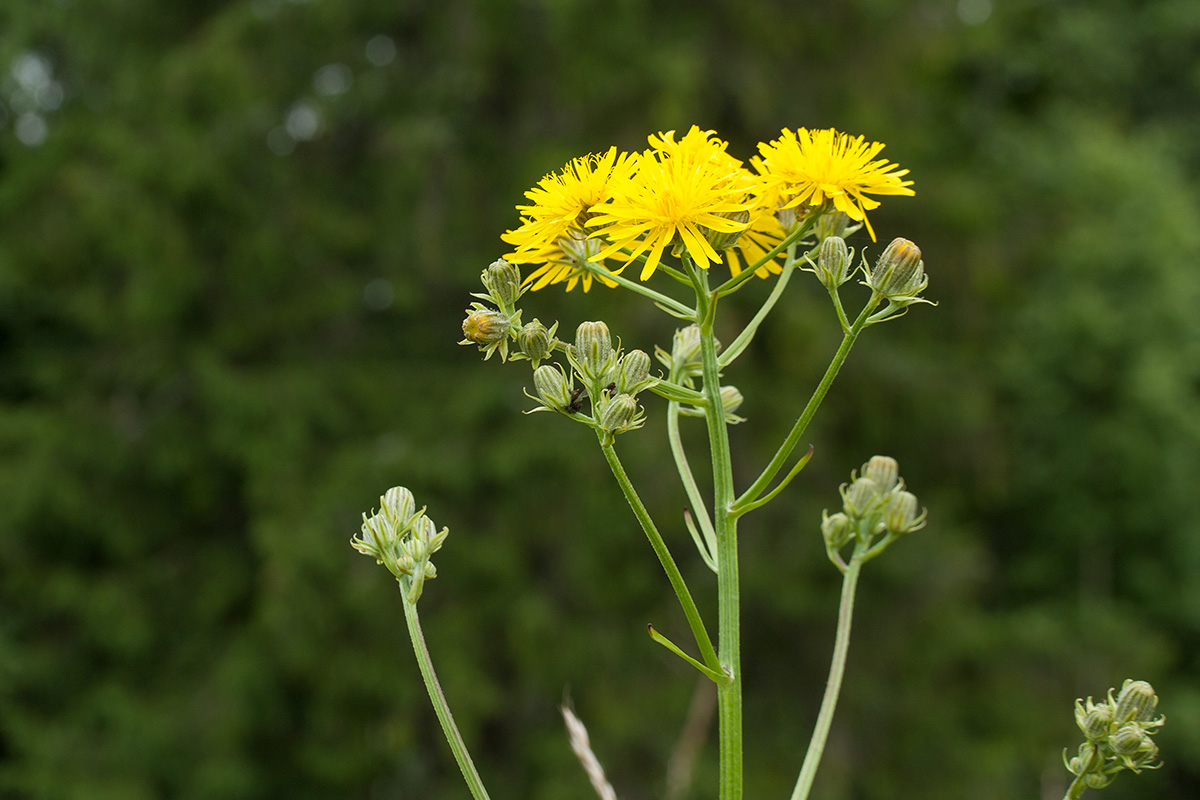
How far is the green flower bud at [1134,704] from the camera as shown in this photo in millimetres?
1318

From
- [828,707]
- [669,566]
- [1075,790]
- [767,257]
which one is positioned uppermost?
[767,257]

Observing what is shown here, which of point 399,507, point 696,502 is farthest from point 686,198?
point 399,507

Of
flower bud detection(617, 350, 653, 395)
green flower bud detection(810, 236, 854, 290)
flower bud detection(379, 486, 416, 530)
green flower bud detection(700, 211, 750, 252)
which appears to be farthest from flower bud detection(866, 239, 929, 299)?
flower bud detection(379, 486, 416, 530)

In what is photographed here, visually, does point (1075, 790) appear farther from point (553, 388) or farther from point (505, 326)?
point (505, 326)

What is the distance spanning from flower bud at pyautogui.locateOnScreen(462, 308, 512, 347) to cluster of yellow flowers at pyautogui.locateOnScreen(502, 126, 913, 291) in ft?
0.24

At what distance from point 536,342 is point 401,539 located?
33 cm

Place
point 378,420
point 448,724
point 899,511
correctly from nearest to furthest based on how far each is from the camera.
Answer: point 448,724
point 899,511
point 378,420

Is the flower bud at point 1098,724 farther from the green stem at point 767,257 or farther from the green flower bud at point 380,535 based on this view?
the green flower bud at point 380,535

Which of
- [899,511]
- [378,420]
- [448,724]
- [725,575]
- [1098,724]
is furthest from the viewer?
[378,420]

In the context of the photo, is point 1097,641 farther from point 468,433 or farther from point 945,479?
point 468,433

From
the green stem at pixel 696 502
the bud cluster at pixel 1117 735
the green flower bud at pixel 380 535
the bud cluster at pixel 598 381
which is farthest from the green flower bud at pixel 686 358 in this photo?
the bud cluster at pixel 1117 735

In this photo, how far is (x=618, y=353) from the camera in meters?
1.33

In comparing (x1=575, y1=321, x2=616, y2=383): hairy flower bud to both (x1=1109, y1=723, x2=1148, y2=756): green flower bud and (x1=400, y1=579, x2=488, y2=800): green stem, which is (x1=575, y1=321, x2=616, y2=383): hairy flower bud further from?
(x1=1109, y1=723, x2=1148, y2=756): green flower bud

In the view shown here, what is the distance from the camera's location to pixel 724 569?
1204 millimetres
